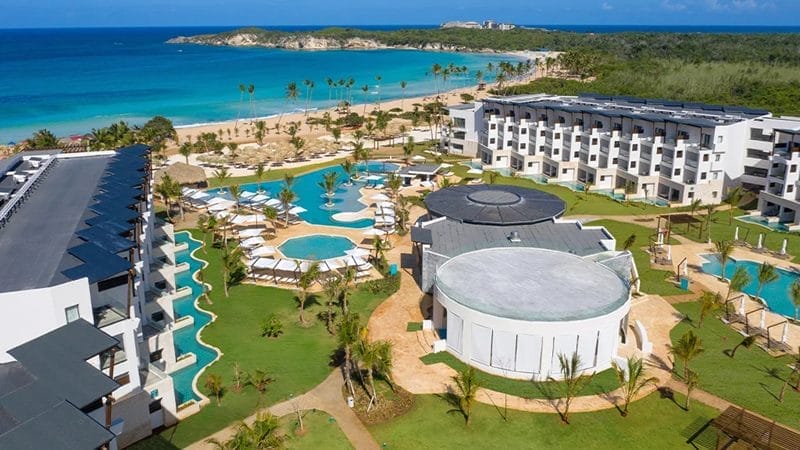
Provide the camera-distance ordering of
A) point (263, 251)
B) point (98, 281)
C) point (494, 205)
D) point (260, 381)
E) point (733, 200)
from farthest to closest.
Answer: point (733, 200) < point (263, 251) < point (494, 205) < point (260, 381) < point (98, 281)

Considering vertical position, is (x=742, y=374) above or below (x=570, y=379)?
below

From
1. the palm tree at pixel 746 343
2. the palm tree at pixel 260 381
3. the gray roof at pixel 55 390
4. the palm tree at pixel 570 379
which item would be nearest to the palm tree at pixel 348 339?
the palm tree at pixel 260 381

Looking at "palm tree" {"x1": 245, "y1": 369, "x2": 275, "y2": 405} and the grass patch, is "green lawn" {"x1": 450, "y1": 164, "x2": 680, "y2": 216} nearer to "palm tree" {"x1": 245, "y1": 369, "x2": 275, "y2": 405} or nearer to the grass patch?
A: the grass patch

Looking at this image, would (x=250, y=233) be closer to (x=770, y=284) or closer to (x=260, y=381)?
(x=260, y=381)

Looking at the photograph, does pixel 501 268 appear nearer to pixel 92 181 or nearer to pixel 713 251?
pixel 713 251

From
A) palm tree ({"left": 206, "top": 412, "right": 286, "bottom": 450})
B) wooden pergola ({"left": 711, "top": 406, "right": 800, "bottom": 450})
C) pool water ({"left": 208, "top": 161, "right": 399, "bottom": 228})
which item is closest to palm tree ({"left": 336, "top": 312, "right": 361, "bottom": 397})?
palm tree ({"left": 206, "top": 412, "right": 286, "bottom": 450})

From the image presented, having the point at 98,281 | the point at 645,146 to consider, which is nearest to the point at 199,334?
the point at 98,281

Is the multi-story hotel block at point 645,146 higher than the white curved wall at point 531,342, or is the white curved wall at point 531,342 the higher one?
the multi-story hotel block at point 645,146

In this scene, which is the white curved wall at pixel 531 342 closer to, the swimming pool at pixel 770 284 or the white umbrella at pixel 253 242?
the swimming pool at pixel 770 284
